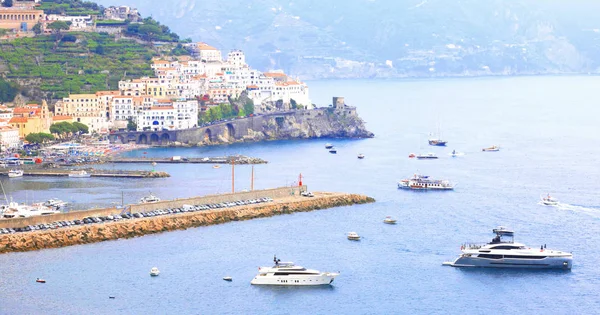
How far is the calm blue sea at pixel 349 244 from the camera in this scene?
37.2 m

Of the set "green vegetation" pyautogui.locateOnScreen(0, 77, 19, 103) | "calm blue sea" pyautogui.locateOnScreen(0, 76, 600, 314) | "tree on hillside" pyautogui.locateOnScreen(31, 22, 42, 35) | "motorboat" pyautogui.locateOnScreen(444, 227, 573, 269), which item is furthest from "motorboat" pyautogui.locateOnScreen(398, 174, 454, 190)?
"tree on hillside" pyautogui.locateOnScreen(31, 22, 42, 35)

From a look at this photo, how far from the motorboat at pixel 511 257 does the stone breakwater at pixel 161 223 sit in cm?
922

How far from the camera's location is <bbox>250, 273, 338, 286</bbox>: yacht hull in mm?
38688

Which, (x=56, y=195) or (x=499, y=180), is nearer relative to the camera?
(x=56, y=195)

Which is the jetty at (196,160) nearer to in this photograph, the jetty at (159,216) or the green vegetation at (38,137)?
the green vegetation at (38,137)

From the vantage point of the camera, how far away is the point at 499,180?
59.8 meters

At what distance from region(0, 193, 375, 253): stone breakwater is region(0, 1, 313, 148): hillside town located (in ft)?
78.5

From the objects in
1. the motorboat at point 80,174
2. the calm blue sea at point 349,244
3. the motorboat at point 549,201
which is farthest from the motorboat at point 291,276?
the motorboat at point 80,174

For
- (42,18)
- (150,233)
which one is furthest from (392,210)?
(42,18)

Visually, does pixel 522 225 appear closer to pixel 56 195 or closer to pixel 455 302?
pixel 455 302

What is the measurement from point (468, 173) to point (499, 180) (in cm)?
344

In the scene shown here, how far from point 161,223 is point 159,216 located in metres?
1.00

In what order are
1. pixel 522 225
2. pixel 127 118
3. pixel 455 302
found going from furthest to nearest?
pixel 127 118 < pixel 522 225 < pixel 455 302

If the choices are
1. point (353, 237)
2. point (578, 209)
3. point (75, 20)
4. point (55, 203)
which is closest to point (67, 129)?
point (75, 20)
